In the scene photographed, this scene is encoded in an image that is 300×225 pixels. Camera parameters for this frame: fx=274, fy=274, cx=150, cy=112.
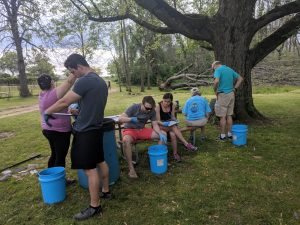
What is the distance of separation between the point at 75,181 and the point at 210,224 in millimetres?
2315

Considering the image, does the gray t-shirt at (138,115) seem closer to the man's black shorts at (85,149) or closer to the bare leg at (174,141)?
the bare leg at (174,141)

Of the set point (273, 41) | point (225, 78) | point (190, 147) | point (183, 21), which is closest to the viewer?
point (190, 147)

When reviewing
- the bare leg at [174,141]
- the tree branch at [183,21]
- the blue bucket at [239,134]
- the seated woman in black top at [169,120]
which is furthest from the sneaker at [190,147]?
the tree branch at [183,21]

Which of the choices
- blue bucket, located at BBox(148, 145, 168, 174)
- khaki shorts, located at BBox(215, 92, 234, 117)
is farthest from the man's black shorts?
khaki shorts, located at BBox(215, 92, 234, 117)

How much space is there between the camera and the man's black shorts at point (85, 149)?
10.5 ft

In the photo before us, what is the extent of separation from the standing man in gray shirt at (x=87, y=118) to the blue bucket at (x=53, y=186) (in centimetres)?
57

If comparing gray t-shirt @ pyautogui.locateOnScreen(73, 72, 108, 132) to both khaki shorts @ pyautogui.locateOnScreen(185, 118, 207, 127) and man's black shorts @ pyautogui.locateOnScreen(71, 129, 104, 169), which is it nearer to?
man's black shorts @ pyautogui.locateOnScreen(71, 129, 104, 169)

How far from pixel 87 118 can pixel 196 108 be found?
3065 mm

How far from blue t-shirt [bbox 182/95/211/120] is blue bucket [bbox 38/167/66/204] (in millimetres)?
2969

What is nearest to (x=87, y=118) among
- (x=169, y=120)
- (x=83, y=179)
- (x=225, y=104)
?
(x=83, y=179)

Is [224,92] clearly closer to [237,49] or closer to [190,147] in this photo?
[190,147]

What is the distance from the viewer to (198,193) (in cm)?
379

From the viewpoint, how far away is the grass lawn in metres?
3.26

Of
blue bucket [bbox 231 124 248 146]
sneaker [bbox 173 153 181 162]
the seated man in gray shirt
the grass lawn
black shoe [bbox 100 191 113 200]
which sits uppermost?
the seated man in gray shirt
